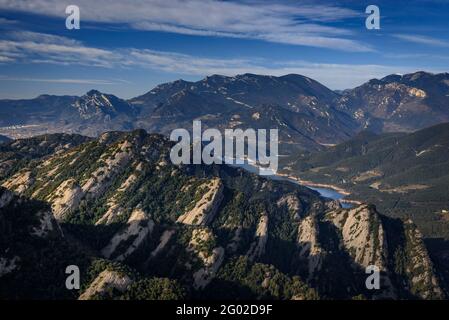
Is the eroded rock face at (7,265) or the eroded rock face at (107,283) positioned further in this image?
the eroded rock face at (107,283)

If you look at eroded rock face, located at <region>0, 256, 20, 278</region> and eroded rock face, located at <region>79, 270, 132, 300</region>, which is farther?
eroded rock face, located at <region>79, 270, 132, 300</region>

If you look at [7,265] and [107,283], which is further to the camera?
[107,283]

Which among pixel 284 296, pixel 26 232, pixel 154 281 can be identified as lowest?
pixel 284 296

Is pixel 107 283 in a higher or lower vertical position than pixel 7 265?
lower

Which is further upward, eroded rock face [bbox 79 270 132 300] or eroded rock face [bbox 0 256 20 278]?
eroded rock face [bbox 0 256 20 278]

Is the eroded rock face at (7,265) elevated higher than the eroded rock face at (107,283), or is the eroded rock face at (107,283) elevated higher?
the eroded rock face at (7,265)
